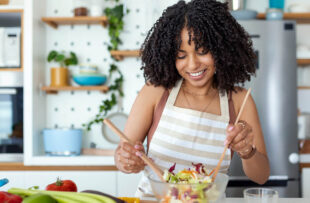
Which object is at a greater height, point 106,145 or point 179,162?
point 179,162

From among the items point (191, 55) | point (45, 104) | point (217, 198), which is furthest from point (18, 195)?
point (45, 104)

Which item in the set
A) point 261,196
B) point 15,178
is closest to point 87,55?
point 15,178

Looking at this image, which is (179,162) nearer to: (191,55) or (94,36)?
(191,55)

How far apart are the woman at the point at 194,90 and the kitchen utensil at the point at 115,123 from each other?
134 centimetres

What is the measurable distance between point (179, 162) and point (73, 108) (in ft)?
5.70

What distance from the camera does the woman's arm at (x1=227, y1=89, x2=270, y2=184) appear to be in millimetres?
950

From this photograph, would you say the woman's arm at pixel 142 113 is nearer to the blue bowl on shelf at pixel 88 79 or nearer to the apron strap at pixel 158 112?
the apron strap at pixel 158 112

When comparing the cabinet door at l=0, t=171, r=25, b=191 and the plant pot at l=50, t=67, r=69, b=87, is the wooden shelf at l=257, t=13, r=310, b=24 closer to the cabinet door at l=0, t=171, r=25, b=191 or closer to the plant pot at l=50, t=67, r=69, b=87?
the plant pot at l=50, t=67, r=69, b=87

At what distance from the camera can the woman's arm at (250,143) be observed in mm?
950

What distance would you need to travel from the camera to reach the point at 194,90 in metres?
1.50

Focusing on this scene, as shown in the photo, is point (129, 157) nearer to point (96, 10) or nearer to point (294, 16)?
point (96, 10)

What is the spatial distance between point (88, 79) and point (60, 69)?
255 mm

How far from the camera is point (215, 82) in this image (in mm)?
1488

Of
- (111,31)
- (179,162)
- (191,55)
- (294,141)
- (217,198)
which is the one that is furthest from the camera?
(111,31)
